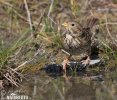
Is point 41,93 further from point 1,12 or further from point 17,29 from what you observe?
point 1,12

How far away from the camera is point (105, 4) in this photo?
967 centimetres

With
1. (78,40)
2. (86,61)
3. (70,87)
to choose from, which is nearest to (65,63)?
(86,61)

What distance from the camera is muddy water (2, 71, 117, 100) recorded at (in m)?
5.98

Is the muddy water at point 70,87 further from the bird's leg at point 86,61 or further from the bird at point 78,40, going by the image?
the bird at point 78,40

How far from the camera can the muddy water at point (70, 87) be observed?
598 centimetres

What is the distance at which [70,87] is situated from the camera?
21.0 ft

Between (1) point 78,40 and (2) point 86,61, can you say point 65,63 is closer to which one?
A: (2) point 86,61

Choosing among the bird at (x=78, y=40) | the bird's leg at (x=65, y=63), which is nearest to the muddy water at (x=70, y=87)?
the bird's leg at (x=65, y=63)

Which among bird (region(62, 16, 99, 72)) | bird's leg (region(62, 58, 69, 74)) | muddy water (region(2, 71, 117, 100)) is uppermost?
bird (region(62, 16, 99, 72))

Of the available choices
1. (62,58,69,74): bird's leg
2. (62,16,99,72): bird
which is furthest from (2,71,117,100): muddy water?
(62,16,99,72): bird

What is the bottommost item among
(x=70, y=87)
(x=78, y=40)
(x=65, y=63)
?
(x=70, y=87)

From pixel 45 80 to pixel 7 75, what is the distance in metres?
0.56

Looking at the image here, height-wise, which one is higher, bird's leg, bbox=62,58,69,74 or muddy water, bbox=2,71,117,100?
bird's leg, bbox=62,58,69,74

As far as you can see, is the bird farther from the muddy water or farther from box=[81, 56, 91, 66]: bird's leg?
the muddy water
